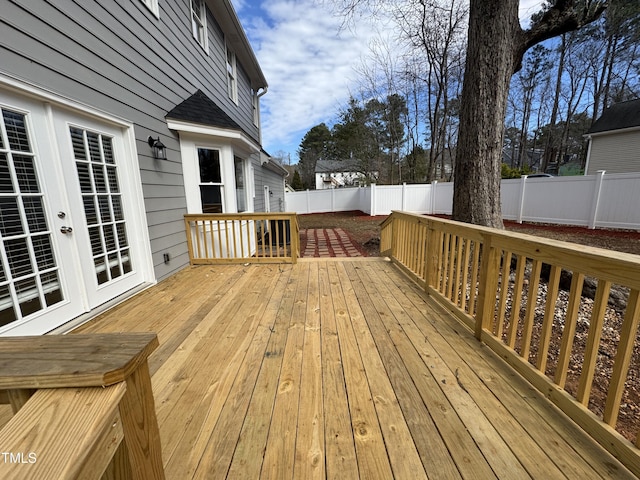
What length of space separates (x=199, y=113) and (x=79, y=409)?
179 inches

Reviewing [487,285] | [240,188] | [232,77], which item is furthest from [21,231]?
[232,77]

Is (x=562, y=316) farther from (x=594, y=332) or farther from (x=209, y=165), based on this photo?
(x=209, y=165)

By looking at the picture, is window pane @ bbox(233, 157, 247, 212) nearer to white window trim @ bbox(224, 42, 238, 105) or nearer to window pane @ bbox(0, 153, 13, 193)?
white window trim @ bbox(224, 42, 238, 105)

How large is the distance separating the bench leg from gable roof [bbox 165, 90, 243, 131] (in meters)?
4.07

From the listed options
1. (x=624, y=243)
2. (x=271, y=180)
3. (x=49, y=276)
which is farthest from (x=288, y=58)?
(x=624, y=243)

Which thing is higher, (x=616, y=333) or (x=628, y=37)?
(x=628, y=37)

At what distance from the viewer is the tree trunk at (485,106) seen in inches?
131

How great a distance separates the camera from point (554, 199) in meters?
8.09

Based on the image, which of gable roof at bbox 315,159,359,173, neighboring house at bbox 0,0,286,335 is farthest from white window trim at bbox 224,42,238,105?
gable roof at bbox 315,159,359,173

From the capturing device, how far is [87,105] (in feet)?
8.21

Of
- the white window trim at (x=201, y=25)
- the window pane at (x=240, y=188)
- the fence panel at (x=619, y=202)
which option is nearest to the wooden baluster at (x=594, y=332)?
the window pane at (x=240, y=188)

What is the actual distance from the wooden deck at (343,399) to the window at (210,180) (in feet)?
7.24

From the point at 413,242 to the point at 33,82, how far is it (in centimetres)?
394

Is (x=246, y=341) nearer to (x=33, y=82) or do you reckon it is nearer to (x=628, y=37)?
(x=33, y=82)
